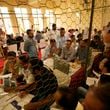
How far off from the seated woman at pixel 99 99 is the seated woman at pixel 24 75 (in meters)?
0.81

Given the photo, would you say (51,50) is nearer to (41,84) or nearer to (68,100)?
(41,84)

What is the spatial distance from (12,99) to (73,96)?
0.50 m

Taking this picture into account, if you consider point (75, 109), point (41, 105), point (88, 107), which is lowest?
point (41, 105)

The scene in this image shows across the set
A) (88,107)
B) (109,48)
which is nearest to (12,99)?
(109,48)

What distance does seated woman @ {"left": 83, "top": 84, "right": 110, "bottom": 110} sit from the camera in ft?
1.36

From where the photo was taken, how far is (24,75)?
1.44 m

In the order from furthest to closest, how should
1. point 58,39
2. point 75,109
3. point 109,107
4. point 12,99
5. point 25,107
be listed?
1. point 58,39
2. point 12,99
3. point 25,107
4. point 75,109
5. point 109,107

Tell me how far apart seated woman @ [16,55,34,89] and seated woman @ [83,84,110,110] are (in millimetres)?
811

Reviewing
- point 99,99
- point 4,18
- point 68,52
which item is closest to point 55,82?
point 99,99

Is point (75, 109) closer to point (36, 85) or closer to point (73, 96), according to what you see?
point (73, 96)

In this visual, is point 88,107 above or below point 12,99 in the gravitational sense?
above

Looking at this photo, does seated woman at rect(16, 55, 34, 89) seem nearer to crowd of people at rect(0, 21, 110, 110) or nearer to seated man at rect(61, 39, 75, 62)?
crowd of people at rect(0, 21, 110, 110)

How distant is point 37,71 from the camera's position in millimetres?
1216

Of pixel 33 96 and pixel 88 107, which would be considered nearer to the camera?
pixel 88 107
